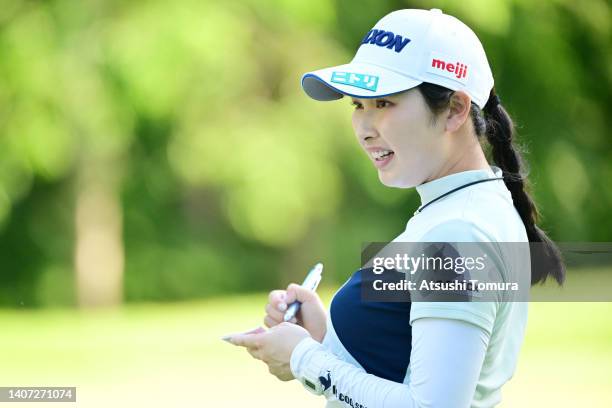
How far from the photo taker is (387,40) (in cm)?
193

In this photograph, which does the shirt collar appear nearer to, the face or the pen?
the face

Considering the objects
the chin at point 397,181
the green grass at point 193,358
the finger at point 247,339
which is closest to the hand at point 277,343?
the finger at point 247,339

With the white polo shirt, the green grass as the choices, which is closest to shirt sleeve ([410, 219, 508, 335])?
the white polo shirt

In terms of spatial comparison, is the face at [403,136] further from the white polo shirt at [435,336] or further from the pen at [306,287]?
the pen at [306,287]

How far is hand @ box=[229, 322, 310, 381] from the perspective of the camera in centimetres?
193

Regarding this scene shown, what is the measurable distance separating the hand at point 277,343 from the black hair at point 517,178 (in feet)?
1.69

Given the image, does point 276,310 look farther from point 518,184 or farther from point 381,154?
point 518,184

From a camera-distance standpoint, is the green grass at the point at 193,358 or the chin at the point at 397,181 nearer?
the chin at the point at 397,181

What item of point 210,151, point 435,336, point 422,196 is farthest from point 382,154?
point 210,151

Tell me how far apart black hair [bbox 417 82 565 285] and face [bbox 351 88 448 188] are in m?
0.12

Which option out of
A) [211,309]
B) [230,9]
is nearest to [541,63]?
[230,9]

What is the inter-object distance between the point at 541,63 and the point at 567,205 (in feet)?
6.47

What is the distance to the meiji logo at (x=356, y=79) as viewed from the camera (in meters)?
1.89

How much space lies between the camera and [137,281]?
14828mm
